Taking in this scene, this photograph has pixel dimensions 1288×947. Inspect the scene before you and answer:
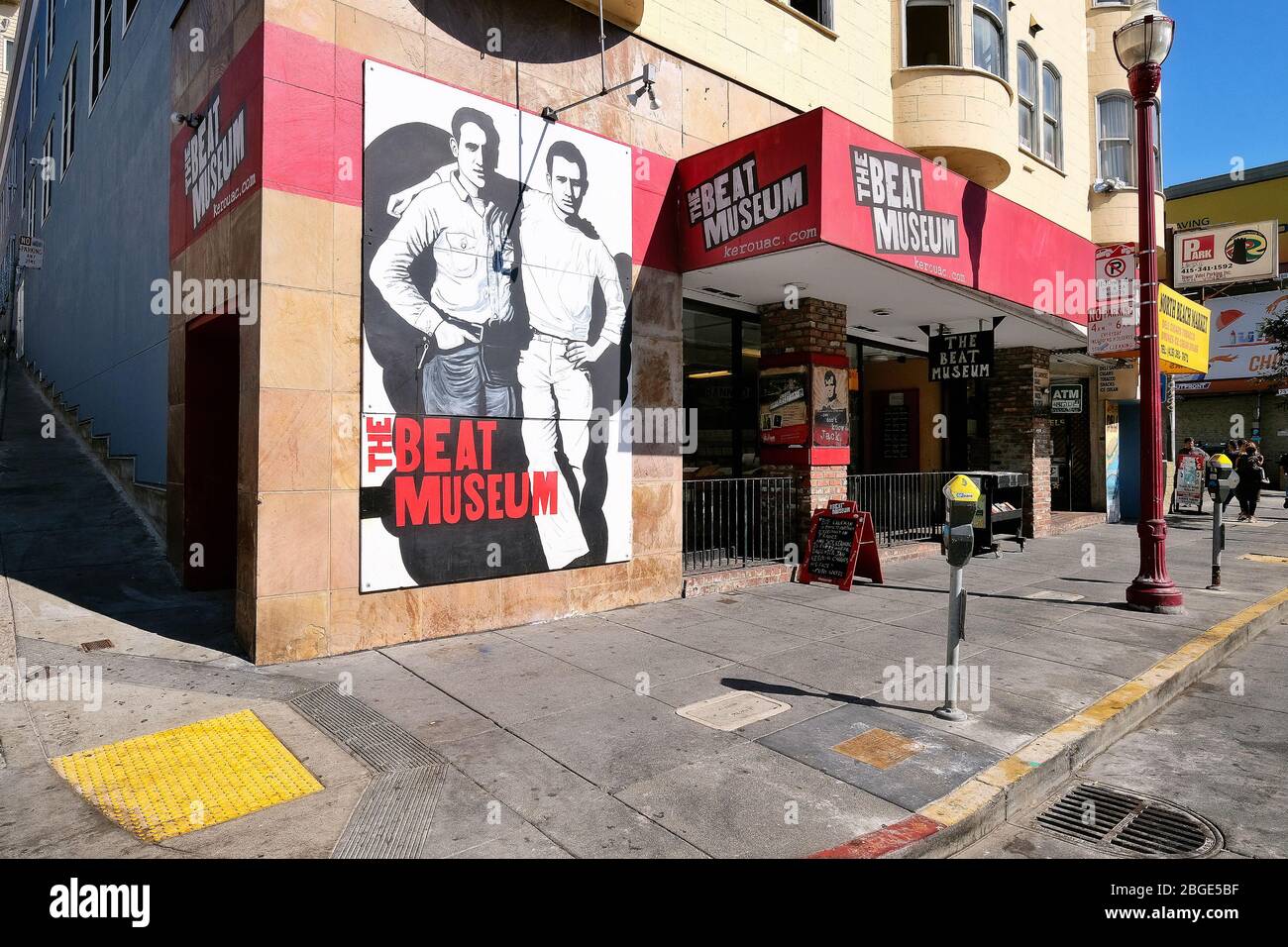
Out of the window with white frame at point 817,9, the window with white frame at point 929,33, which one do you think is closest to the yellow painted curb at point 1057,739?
the window with white frame at point 817,9

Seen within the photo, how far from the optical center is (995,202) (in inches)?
400

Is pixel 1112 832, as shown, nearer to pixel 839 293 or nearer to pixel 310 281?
pixel 310 281

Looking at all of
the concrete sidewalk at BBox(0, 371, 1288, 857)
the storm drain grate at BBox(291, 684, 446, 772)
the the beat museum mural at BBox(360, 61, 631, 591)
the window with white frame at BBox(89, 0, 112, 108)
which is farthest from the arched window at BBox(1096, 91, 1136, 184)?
the window with white frame at BBox(89, 0, 112, 108)

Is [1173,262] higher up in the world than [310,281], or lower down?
higher up

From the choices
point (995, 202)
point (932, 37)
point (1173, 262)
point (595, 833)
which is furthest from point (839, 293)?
point (1173, 262)

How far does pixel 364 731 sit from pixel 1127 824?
4.28m

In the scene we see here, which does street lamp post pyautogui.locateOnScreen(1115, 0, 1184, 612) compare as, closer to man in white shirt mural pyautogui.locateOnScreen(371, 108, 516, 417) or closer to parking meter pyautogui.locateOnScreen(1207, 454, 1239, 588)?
parking meter pyautogui.locateOnScreen(1207, 454, 1239, 588)

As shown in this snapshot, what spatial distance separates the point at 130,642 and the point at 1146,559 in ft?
33.3

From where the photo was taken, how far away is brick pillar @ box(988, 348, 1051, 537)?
15.6 meters

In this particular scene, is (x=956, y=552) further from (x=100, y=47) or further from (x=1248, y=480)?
(x=1248, y=480)

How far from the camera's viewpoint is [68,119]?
16.2 metres

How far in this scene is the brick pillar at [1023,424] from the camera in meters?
15.6

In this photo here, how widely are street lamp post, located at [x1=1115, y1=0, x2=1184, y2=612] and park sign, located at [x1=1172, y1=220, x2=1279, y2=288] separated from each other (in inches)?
592

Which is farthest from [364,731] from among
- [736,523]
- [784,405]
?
[784,405]
